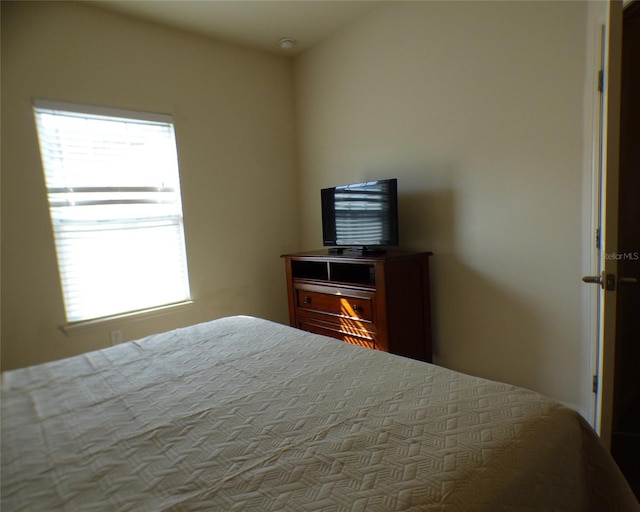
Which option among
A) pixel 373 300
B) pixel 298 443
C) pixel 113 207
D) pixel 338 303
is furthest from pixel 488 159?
pixel 113 207

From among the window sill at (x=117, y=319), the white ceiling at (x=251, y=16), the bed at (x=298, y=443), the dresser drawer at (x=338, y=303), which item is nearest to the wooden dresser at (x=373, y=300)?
the dresser drawer at (x=338, y=303)

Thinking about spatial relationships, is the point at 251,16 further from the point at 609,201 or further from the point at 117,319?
the point at 609,201

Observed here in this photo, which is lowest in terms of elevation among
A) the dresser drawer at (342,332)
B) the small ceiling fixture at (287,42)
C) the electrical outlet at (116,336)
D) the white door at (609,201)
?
the dresser drawer at (342,332)

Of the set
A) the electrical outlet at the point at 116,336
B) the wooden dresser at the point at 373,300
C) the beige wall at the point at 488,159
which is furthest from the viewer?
the electrical outlet at the point at 116,336

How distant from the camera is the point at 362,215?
2.74 m

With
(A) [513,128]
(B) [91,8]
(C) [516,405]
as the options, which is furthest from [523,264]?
(B) [91,8]

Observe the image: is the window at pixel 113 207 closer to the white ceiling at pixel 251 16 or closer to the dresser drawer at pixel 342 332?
the white ceiling at pixel 251 16

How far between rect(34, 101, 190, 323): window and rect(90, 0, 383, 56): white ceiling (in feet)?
2.27

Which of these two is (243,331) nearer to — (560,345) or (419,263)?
(419,263)

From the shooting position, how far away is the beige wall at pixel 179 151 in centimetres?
232

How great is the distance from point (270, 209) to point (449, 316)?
71.9 inches

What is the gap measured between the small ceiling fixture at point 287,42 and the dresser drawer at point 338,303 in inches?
82.0

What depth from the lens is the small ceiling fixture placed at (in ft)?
10.5

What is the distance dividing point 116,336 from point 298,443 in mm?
2311
